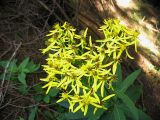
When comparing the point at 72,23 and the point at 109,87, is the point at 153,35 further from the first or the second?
the point at 109,87

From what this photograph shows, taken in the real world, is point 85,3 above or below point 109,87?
above

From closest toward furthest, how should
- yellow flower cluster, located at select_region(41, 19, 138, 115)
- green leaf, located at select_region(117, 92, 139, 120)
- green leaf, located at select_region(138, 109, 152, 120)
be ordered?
1. yellow flower cluster, located at select_region(41, 19, 138, 115)
2. green leaf, located at select_region(117, 92, 139, 120)
3. green leaf, located at select_region(138, 109, 152, 120)

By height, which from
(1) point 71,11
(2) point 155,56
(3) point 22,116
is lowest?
(3) point 22,116

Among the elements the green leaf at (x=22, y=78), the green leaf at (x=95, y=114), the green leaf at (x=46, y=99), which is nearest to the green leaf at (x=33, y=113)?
the green leaf at (x=46, y=99)

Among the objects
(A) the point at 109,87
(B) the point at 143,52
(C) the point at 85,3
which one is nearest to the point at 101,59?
Answer: (A) the point at 109,87

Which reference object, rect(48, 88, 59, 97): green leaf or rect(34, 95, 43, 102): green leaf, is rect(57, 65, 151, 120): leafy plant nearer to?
rect(48, 88, 59, 97): green leaf

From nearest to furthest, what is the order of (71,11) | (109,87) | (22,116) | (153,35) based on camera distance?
(109,87) < (22,116) < (153,35) < (71,11)

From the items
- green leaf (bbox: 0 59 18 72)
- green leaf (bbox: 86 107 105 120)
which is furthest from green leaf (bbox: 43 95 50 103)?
green leaf (bbox: 86 107 105 120)

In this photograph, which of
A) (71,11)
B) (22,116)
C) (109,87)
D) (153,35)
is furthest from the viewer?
(71,11)

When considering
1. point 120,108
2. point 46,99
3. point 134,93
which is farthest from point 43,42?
point 120,108

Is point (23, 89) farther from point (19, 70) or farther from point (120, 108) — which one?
point (120, 108)

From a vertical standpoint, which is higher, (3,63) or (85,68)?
(3,63)
